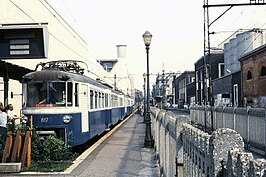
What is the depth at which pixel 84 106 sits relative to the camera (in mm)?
14969

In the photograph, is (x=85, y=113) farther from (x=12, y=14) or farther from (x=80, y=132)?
(x=12, y=14)

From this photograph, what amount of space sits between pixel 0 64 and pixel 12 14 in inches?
576

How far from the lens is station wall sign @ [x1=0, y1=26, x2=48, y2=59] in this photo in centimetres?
1355

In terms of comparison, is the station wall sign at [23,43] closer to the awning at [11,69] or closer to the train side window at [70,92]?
the train side window at [70,92]

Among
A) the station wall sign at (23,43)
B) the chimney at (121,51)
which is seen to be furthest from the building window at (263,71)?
the chimney at (121,51)

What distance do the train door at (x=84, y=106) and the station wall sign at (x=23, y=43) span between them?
1919mm

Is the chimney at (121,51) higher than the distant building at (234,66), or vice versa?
the chimney at (121,51)

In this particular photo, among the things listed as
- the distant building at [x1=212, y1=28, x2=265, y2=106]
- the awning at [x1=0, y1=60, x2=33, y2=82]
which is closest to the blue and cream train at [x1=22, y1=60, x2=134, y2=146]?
the awning at [x1=0, y1=60, x2=33, y2=82]

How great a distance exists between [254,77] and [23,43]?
34.0m

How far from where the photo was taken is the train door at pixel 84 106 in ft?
47.9

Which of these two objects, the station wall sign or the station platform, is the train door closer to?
the station platform

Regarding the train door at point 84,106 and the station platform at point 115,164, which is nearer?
the station platform at point 115,164

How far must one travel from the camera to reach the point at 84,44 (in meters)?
66.2

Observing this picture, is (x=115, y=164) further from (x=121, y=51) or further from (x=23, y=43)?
(x=121, y=51)
